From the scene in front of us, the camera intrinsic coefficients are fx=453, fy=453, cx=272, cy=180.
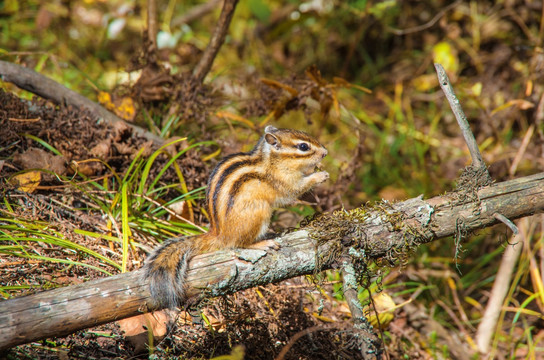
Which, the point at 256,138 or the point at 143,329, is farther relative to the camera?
the point at 256,138

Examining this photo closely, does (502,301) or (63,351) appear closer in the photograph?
(63,351)

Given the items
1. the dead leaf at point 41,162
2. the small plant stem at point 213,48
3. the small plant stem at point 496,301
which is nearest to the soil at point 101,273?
the dead leaf at point 41,162

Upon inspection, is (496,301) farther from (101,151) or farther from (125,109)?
(125,109)

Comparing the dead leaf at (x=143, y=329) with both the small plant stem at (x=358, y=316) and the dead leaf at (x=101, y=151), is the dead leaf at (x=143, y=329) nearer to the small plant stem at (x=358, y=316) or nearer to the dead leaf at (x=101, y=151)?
the small plant stem at (x=358, y=316)

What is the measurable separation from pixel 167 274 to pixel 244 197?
74 centimetres

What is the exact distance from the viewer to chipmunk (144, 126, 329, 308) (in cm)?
241

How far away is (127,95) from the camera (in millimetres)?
4285

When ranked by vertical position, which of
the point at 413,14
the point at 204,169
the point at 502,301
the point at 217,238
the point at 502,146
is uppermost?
the point at 413,14

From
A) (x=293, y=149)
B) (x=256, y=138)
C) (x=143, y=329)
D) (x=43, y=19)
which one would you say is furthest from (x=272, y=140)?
(x=43, y=19)

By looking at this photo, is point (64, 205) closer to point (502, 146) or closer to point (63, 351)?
point (63, 351)

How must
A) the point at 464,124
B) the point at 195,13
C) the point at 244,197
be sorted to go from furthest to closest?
the point at 195,13, the point at 244,197, the point at 464,124

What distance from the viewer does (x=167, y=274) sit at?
7.73ft

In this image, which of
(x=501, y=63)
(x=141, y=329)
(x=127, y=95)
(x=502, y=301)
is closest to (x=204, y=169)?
(x=127, y=95)

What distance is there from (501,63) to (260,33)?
11.4 ft
